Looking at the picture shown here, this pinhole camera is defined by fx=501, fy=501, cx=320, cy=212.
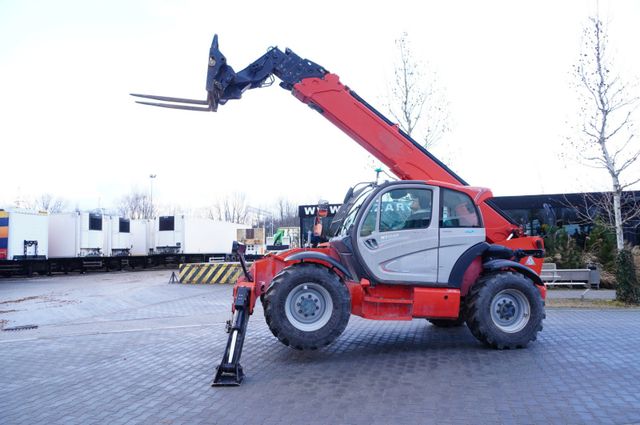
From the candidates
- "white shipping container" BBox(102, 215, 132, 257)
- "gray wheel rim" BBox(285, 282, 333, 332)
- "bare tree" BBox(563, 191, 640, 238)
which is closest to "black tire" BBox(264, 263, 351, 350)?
"gray wheel rim" BBox(285, 282, 333, 332)

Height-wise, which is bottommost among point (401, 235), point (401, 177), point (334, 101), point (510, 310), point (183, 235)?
point (510, 310)

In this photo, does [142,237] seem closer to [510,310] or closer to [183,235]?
[183,235]

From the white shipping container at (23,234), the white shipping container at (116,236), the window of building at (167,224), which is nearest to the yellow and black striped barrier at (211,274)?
the white shipping container at (23,234)

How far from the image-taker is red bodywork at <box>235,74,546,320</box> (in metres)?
7.23

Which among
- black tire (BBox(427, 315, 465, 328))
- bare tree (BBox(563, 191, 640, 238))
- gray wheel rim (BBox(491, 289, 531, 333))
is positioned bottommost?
black tire (BBox(427, 315, 465, 328))

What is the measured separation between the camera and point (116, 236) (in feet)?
121

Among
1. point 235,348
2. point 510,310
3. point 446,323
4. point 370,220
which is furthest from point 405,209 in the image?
point 235,348

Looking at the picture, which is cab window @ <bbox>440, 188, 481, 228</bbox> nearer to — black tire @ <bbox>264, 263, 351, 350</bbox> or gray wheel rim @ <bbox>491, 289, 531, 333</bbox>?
gray wheel rim @ <bbox>491, 289, 531, 333</bbox>

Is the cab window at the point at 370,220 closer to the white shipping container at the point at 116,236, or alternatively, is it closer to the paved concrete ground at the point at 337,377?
the paved concrete ground at the point at 337,377

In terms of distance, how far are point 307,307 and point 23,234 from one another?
27935 millimetres

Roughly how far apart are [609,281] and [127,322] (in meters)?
14.6

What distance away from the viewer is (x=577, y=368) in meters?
6.36

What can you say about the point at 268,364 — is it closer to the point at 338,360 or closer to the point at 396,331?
the point at 338,360

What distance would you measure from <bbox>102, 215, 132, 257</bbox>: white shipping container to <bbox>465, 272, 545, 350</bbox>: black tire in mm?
33114
